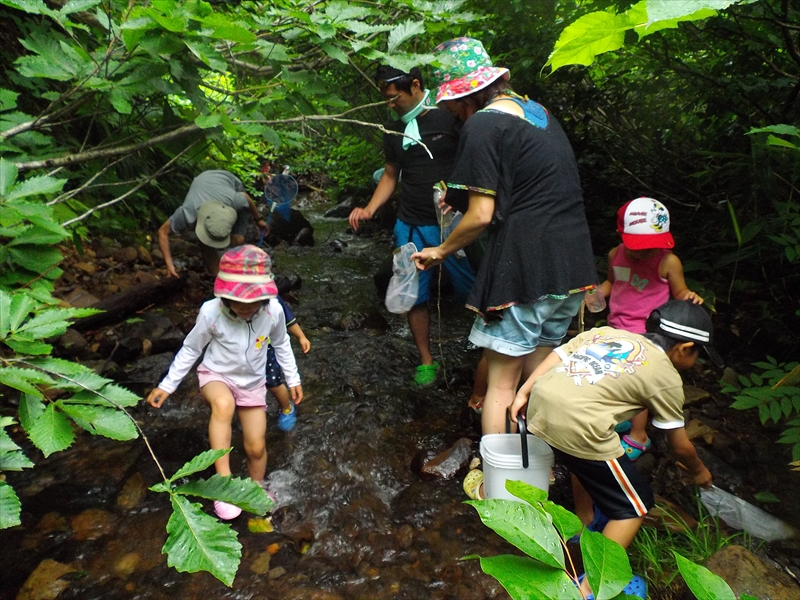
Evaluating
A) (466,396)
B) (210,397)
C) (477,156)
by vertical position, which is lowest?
(466,396)

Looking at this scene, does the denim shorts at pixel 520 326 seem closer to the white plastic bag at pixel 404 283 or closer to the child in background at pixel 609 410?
the child in background at pixel 609 410

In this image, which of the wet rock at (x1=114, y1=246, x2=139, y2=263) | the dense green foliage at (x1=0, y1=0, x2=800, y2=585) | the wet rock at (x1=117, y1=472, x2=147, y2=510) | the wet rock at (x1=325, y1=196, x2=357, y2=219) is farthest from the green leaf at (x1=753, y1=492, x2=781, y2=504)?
the wet rock at (x1=325, y1=196, x2=357, y2=219)

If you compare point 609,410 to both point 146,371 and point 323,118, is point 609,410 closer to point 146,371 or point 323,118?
point 323,118

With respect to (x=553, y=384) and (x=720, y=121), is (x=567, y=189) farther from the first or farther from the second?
(x=720, y=121)

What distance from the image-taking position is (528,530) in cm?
70

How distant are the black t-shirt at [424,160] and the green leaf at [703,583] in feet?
9.41

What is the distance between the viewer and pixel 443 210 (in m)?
3.03

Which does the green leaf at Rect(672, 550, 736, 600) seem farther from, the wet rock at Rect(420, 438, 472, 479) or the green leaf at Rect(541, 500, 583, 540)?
the wet rock at Rect(420, 438, 472, 479)

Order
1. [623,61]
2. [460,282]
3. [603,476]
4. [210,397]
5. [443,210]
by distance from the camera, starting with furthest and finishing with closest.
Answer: [623,61] → [460,282] → [443,210] → [210,397] → [603,476]

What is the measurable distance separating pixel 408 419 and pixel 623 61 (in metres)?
3.55

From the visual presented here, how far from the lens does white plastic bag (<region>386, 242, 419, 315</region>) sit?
131 inches

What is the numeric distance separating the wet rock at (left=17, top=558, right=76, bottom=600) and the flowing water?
16 mm

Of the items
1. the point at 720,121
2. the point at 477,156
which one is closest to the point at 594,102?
the point at 720,121

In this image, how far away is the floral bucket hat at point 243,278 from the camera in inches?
96.5
